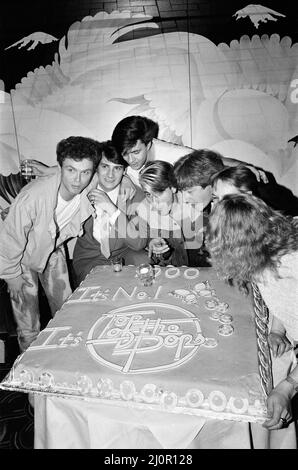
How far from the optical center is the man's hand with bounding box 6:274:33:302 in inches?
115

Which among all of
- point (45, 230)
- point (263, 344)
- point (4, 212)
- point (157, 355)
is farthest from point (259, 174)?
point (4, 212)

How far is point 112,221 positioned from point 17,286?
93cm

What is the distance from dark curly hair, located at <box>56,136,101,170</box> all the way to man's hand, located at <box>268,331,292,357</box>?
177 centimetres

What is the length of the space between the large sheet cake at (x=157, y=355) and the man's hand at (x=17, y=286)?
1109mm

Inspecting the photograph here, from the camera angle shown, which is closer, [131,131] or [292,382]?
[292,382]

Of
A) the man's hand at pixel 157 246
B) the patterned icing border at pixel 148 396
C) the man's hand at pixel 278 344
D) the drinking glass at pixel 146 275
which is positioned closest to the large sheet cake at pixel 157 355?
the patterned icing border at pixel 148 396

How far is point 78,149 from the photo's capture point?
2.76 metres

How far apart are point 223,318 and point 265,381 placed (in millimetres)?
384

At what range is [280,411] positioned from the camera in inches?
50.8

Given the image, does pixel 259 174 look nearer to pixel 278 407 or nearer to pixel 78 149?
pixel 78 149

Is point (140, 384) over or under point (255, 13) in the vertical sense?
under

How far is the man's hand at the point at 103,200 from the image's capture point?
287cm

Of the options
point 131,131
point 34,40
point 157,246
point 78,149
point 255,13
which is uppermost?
point 255,13

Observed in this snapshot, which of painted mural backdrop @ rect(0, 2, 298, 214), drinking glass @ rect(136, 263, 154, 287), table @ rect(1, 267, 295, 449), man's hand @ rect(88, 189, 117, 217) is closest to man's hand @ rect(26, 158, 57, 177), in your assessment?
painted mural backdrop @ rect(0, 2, 298, 214)
